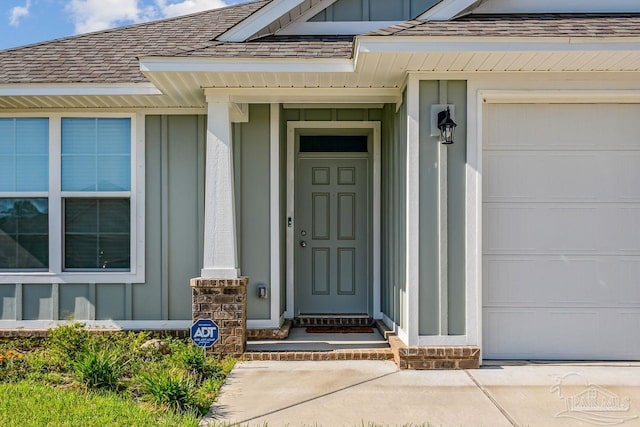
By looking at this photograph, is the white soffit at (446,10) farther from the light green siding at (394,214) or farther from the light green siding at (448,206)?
the light green siding at (394,214)

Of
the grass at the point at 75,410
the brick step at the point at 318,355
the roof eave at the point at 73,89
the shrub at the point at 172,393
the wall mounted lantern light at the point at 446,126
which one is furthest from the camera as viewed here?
the roof eave at the point at 73,89

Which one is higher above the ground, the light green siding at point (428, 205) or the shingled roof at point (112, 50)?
the shingled roof at point (112, 50)

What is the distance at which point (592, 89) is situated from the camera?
17.7ft

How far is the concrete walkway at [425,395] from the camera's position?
13.3 ft

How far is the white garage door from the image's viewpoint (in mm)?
5566

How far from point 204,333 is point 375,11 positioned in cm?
387

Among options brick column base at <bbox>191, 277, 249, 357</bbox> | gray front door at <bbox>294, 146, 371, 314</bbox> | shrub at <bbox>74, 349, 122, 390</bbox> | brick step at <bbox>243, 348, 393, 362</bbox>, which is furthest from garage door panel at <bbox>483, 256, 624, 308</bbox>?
shrub at <bbox>74, 349, 122, 390</bbox>

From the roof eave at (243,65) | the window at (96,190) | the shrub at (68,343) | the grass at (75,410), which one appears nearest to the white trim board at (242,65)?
the roof eave at (243,65)

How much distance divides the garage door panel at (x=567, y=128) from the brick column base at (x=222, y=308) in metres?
2.90

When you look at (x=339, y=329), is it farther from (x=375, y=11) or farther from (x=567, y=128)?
(x=375, y=11)

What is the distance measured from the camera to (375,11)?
6.29 m

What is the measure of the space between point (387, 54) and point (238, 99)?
171cm

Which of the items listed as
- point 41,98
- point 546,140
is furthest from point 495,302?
point 41,98

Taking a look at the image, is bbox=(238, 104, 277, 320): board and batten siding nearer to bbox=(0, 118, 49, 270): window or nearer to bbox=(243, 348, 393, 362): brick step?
bbox=(243, 348, 393, 362): brick step
